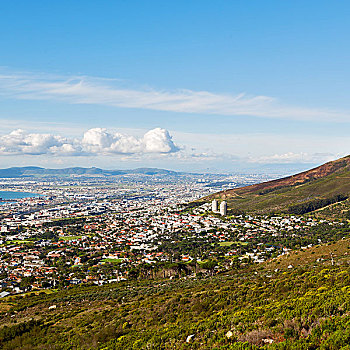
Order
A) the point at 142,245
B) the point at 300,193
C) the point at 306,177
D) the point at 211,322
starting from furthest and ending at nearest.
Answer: the point at 306,177 < the point at 300,193 < the point at 142,245 < the point at 211,322

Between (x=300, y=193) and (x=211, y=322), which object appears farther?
(x=300, y=193)

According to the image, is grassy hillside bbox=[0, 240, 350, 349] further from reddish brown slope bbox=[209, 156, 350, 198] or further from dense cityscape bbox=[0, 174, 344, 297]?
reddish brown slope bbox=[209, 156, 350, 198]

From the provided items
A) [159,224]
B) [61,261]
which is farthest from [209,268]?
[159,224]

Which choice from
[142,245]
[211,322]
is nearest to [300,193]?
[142,245]

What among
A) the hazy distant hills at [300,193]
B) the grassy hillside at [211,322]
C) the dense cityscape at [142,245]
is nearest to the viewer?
the grassy hillside at [211,322]

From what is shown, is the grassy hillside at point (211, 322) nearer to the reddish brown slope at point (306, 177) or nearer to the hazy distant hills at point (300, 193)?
the hazy distant hills at point (300, 193)

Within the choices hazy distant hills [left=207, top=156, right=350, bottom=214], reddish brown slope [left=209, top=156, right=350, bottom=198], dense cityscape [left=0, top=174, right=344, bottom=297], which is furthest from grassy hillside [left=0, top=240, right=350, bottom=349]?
reddish brown slope [left=209, top=156, right=350, bottom=198]

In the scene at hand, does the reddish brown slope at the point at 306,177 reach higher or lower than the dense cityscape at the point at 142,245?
higher

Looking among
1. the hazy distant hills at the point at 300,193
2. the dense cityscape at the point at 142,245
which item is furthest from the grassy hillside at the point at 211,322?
the hazy distant hills at the point at 300,193

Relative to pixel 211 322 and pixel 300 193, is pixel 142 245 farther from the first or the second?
pixel 300 193
